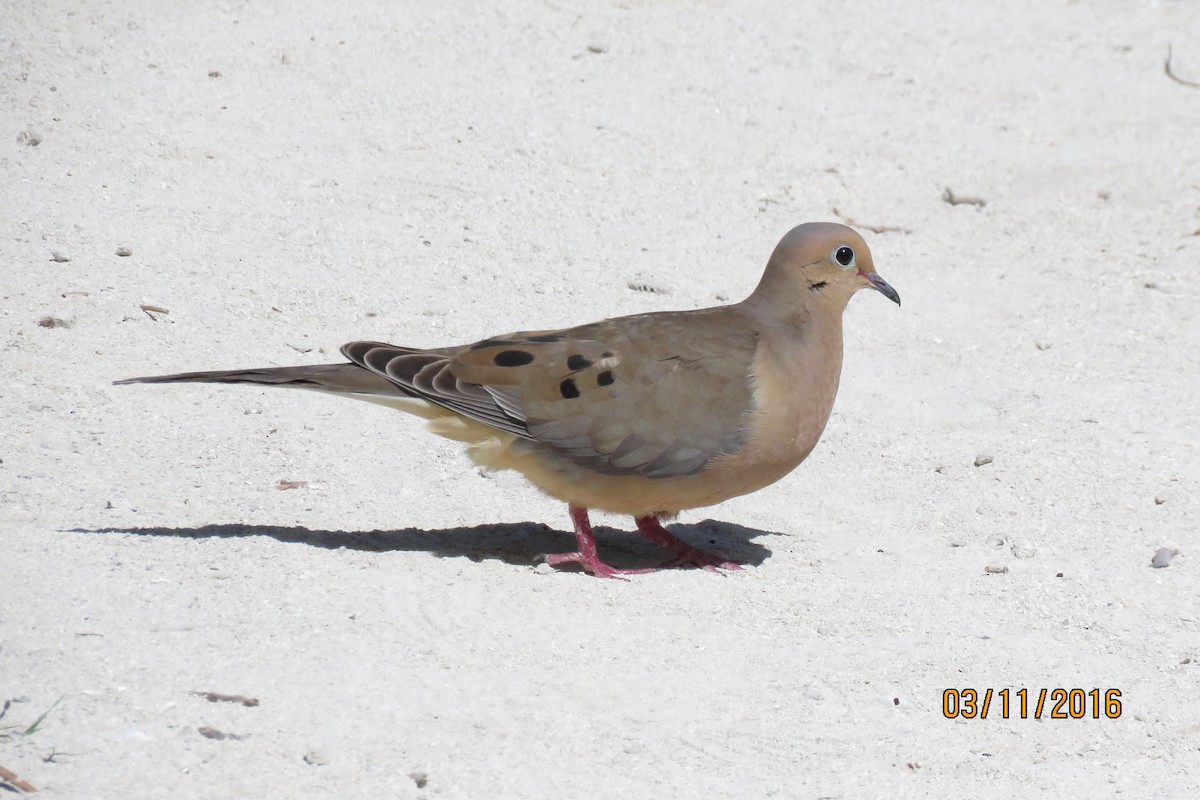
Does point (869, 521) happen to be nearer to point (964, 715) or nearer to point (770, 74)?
point (964, 715)

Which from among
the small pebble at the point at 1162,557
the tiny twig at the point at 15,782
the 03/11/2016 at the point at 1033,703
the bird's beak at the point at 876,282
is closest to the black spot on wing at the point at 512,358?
the bird's beak at the point at 876,282

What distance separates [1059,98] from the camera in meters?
9.78

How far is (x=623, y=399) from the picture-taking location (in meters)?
5.16

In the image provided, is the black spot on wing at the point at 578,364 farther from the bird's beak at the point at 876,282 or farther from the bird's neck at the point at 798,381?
the bird's beak at the point at 876,282

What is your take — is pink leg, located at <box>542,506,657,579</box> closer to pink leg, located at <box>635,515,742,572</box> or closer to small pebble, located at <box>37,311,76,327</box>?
pink leg, located at <box>635,515,742,572</box>

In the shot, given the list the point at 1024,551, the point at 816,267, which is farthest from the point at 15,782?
the point at 1024,551

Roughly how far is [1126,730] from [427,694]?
2065 mm

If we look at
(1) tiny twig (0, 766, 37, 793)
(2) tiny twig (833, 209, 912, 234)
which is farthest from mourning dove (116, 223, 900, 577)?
(2) tiny twig (833, 209, 912, 234)

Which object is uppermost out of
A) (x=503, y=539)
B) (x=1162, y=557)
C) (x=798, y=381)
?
(x=798, y=381)

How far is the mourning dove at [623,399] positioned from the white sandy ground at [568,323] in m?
0.35

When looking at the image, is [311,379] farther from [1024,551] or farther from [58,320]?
[1024,551]

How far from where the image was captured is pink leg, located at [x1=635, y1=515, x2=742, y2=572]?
5.38m

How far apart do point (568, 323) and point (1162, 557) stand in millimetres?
2873

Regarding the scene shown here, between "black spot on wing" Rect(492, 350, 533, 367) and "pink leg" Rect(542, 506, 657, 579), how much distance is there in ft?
1.85
